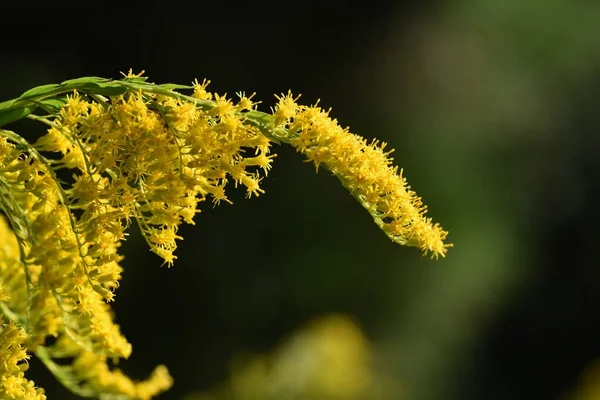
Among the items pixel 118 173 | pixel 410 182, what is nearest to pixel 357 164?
pixel 118 173

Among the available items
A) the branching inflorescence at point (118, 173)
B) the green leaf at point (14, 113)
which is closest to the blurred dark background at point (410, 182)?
the branching inflorescence at point (118, 173)

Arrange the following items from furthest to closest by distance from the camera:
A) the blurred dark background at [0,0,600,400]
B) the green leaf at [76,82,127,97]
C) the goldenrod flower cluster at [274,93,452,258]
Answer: the blurred dark background at [0,0,600,400] → the goldenrod flower cluster at [274,93,452,258] → the green leaf at [76,82,127,97]

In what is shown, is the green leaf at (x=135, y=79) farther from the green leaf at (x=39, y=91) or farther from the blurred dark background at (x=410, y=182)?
the blurred dark background at (x=410, y=182)

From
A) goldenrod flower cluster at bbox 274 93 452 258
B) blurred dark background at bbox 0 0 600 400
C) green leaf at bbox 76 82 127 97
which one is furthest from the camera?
blurred dark background at bbox 0 0 600 400

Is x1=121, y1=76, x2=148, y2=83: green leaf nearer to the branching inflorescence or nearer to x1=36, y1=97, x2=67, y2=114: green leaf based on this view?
the branching inflorescence

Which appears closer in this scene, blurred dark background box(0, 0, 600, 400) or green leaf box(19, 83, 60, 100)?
green leaf box(19, 83, 60, 100)

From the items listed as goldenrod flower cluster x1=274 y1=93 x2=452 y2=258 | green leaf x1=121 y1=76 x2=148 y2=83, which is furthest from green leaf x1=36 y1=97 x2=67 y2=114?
goldenrod flower cluster x1=274 y1=93 x2=452 y2=258
